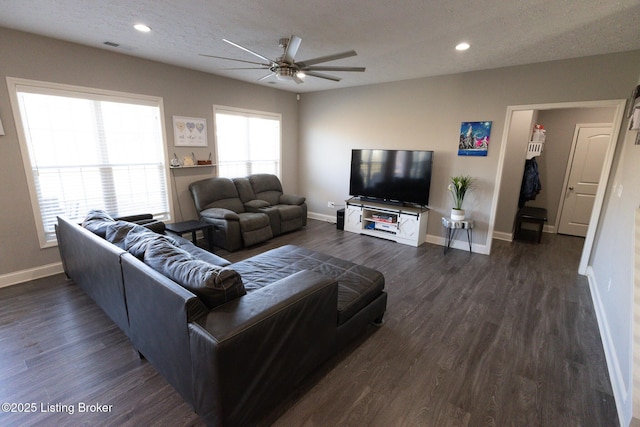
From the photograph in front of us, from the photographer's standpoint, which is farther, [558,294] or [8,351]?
[558,294]

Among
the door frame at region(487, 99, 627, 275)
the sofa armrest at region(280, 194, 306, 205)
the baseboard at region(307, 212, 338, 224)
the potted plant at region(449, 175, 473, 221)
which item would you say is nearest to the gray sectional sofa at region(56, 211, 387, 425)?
the potted plant at region(449, 175, 473, 221)

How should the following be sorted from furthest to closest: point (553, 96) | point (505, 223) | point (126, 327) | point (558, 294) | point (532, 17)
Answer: point (505, 223) → point (553, 96) → point (558, 294) → point (532, 17) → point (126, 327)

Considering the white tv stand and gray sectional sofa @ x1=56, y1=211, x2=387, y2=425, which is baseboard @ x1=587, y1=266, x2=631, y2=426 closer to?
gray sectional sofa @ x1=56, y1=211, x2=387, y2=425

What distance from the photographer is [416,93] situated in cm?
467

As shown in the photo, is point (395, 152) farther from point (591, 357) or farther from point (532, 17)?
point (591, 357)

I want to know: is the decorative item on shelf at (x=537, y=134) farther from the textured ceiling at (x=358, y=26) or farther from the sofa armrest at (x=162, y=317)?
the sofa armrest at (x=162, y=317)

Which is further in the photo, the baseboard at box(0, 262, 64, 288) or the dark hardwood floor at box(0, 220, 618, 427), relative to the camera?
the baseboard at box(0, 262, 64, 288)

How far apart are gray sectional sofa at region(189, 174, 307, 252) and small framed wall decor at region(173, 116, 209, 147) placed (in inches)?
24.3

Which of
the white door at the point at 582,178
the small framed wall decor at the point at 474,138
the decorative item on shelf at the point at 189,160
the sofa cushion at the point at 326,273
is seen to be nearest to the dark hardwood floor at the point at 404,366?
the sofa cushion at the point at 326,273

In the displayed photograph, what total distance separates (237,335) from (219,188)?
3.84m


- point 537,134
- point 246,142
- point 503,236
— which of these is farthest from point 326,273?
point 537,134

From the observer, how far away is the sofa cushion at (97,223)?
2.50m

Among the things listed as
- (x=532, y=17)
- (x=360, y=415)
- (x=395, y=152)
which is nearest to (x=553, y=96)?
(x=532, y=17)

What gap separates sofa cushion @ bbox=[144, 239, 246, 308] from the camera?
1516mm
